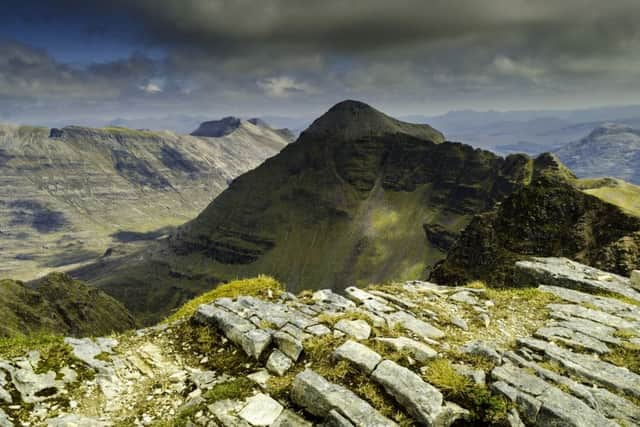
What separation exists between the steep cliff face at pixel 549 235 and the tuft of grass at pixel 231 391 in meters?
81.5

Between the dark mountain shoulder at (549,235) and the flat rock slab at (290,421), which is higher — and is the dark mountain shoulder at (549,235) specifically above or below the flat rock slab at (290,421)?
below

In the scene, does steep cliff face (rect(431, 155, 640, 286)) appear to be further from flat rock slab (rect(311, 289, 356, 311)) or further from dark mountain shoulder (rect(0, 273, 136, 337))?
dark mountain shoulder (rect(0, 273, 136, 337))

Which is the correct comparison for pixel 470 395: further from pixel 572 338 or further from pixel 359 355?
pixel 572 338

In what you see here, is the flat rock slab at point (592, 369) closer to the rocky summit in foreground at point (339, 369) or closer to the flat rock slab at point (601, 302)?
the rocky summit in foreground at point (339, 369)

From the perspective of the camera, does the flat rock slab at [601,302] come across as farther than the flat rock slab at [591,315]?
Yes

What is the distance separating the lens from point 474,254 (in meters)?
115

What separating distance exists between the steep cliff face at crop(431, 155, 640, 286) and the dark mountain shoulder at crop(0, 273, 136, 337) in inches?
5018

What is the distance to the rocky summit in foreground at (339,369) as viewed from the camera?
31.3 feet

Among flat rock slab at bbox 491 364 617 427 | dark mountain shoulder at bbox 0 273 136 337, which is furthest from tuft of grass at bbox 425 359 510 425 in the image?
dark mountain shoulder at bbox 0 273 136 337

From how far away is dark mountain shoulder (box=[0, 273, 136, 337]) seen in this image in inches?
4668

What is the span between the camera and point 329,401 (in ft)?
31.7

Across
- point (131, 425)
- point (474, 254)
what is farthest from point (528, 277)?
point (474, 254)

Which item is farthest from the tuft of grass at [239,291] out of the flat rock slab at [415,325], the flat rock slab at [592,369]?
the flat rock slab at [592,369]

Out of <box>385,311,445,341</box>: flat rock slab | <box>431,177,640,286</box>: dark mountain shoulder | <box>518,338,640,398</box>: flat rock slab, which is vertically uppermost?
<box>518,338,640,398</box>: flat rock slab
